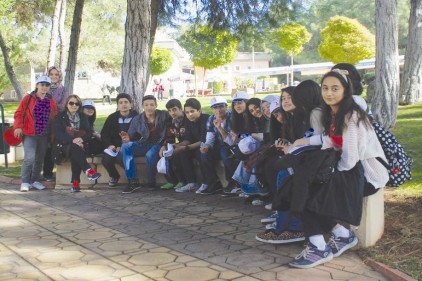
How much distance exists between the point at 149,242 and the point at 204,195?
7.39ft

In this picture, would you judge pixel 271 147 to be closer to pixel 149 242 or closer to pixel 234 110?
pixel 234 110

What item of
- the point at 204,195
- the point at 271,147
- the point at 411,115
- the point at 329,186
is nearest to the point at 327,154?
the point at 329,186

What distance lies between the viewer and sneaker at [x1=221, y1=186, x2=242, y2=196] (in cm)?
681

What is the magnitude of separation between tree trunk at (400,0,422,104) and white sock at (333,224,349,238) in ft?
35.6

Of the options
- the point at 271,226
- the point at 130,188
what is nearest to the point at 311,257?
the point at 271,226

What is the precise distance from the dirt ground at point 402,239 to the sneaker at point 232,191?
1.88 meters

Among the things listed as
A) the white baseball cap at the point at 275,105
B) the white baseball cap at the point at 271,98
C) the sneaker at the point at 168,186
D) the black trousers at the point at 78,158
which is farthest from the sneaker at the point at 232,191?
the black trousers at the point at 78,158

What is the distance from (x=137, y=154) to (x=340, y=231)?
13.0 feet

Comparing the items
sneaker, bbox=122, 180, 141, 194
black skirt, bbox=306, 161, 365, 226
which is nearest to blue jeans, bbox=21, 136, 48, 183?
sneaker, bbox=122, 180, 141, 194

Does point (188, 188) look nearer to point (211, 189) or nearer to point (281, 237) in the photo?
point (211, 189)

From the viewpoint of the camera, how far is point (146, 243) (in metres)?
4.72

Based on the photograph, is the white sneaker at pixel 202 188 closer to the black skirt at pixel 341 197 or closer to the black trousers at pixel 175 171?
the black trousers at pixel 175 171

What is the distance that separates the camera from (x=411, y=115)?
39.0 feet

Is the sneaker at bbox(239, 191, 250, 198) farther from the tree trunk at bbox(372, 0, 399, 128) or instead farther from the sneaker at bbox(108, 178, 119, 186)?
the tree trunk at bbox(372, 0, 399, 128)
